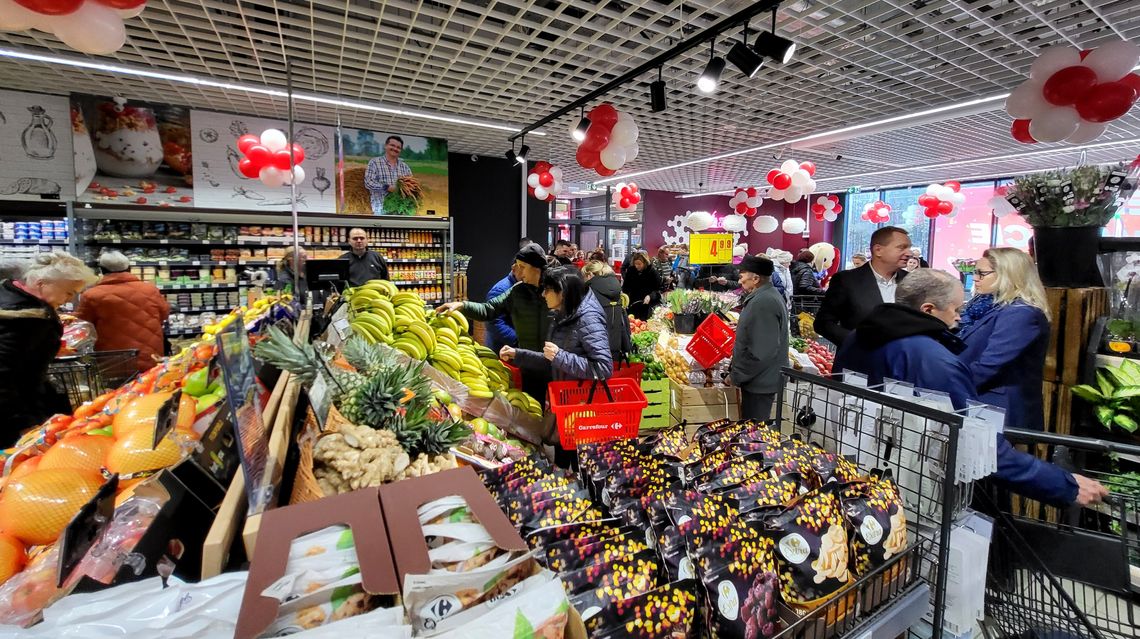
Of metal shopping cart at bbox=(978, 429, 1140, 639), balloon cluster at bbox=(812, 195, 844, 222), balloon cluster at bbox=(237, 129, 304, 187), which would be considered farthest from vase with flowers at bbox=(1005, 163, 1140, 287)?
balloon cluster at bbox=(812, 195, 844, 222)

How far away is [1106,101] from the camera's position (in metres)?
3.50

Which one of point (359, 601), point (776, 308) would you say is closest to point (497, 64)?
point (776, 308)

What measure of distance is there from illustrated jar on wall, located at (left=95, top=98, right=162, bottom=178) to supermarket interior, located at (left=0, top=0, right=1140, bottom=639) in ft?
0.11

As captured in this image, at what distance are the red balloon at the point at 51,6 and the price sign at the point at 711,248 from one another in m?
7.66

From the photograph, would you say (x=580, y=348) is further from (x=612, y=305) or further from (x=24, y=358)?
(x=24, y=358)

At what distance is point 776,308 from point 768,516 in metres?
2.58

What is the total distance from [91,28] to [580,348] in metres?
3.12

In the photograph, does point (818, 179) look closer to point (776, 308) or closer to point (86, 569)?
point (776, 308)

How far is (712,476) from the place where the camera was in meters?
1.28

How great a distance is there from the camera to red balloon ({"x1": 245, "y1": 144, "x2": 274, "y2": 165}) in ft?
18.0

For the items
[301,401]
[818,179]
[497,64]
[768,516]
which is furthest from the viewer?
[818,179]

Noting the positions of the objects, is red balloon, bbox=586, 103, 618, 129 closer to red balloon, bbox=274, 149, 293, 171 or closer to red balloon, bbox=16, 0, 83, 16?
red balloon, bbox=274, 149, 293, 171

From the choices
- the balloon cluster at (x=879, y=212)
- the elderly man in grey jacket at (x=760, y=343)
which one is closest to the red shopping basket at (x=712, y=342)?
the elderly man in grey jacket at (x=760, y=343)

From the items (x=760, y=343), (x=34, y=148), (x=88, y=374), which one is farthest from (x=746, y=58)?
(x=34, y=148)
